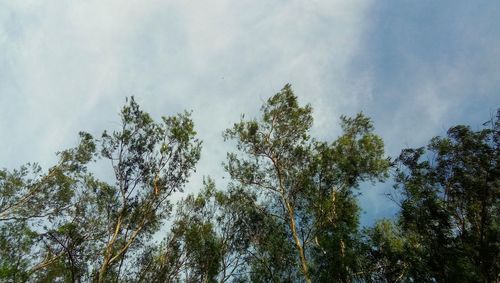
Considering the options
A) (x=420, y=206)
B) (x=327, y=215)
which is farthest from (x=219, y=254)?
(x=420, y=206)

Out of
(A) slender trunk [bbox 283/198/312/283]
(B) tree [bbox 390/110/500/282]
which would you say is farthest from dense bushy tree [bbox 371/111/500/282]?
(A) slender trunk [bbox 283/198/312/283]

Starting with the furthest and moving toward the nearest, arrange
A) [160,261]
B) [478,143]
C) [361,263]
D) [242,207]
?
[242,207]
[160,261]
[361,263]
[478,143]

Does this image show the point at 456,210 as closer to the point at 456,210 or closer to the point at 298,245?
the point at 456,210

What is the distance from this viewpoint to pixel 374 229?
81.4ft

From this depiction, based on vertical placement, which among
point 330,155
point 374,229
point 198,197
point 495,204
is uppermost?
point 330,155

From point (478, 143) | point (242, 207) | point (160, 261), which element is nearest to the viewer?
point (478, 143)

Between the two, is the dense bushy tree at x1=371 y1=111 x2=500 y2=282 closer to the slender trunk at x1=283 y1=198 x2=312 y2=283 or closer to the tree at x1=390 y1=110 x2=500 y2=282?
the tree at x1=390 y1=110 x2=500 y2=282

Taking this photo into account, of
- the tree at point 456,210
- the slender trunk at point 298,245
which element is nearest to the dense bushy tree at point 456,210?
the tree at point 456,210

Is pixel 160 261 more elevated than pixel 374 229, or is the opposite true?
pixel 374 229

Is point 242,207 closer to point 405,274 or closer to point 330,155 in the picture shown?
point 330,155

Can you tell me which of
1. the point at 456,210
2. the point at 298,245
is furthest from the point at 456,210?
the point at 298,245

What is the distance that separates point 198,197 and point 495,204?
17550 mm

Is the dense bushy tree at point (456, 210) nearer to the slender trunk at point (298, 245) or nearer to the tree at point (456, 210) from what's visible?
the tree at point (456, 210)

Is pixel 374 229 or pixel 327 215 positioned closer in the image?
pixel 327 215
